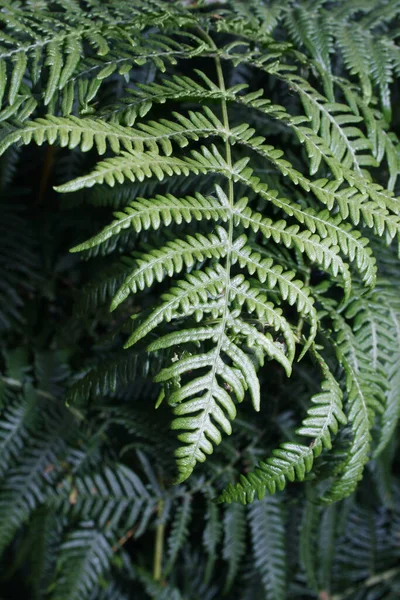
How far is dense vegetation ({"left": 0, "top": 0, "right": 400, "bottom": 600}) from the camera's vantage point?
91cm

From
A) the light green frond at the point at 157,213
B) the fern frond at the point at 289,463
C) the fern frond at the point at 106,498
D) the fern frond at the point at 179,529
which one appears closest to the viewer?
the light green frond at the point at 157,213

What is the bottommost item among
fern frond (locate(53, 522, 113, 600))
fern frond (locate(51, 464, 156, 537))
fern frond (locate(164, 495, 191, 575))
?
fern frond (locate(53, 522, 113, 600))

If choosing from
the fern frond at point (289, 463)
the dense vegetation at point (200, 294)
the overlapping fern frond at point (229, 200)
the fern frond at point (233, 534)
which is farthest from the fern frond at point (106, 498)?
the fern frond at point (289, 463)

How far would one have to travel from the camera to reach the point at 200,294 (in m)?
0.86

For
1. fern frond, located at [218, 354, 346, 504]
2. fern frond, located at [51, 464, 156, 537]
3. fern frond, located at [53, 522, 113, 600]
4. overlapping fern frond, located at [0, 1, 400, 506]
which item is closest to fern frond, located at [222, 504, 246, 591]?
fern frond, located at [51, 464, 156, 537]

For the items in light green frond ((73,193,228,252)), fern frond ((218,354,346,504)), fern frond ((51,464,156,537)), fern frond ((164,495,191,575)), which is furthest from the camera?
fern frond ((51,464,156,537))

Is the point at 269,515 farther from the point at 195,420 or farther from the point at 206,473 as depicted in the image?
the point at 195,420

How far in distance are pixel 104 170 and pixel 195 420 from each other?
1.23 feet

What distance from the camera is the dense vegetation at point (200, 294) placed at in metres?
0.91

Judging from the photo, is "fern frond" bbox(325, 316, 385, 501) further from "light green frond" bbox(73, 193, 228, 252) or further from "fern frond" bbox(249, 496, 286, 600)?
"fern frond" bbox(249, 496, 286, 600)

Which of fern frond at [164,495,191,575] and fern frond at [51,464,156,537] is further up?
fern frond at [164,495,191,575]

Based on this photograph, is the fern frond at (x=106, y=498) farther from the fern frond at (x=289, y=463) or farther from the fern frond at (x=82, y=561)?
the fern frond at (x=289, y=463)

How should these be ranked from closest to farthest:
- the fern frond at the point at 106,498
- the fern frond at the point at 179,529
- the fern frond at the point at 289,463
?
1. the fern frond at the point at 289,463
2. the fern frond at the point at 179,529
3. the fern frond at the point at 106,498

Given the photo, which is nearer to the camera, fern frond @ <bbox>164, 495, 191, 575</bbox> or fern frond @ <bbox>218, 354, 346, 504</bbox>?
fern frond @ <bbox>218, 354, 346, 504</bbox>
